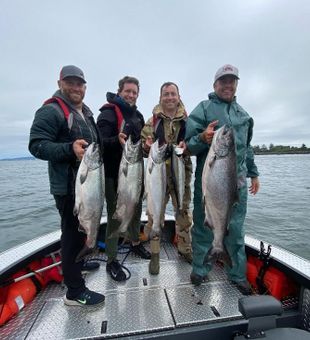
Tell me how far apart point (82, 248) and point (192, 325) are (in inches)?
57.2

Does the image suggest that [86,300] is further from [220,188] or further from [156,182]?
[220,188]

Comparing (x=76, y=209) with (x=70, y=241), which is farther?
(x=70, y=241)

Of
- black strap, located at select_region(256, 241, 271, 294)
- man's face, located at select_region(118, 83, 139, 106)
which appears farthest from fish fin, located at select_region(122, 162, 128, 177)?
black strap, located at select_region(256, 241, 271, 294)

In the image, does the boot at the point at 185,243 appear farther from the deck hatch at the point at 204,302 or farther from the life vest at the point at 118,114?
the life vest at the point at 118,114

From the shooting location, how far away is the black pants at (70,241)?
313 centimetres

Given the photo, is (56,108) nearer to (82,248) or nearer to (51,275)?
(82,248)

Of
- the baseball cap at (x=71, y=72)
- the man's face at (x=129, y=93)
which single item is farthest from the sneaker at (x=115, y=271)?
the baseball cap at (x=71, y=72)

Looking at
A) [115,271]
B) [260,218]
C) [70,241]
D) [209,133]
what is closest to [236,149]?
[209,133]

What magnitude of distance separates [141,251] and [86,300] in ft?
5.32

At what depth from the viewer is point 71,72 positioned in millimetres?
3090

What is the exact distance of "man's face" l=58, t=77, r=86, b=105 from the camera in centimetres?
316

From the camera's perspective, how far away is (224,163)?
3180 mm

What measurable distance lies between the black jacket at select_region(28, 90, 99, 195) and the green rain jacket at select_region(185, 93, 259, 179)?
1.24 meters

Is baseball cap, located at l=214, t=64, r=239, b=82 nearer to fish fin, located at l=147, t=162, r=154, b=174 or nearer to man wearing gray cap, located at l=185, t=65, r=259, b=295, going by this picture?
man wearing gray cap, located at l=185, t=65, r=259, b=295
